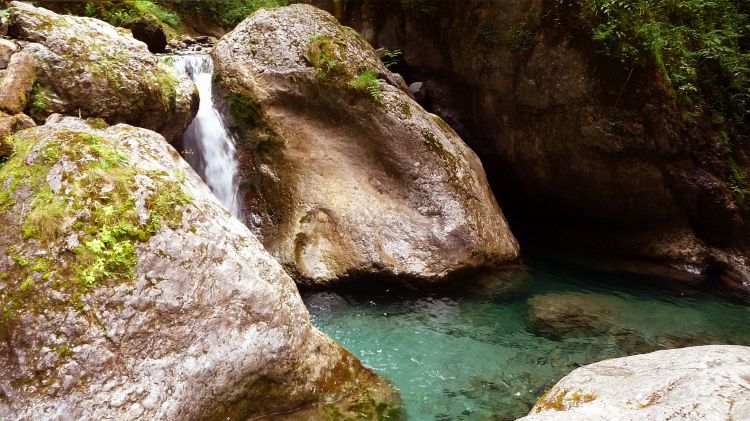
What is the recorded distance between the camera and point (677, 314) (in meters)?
7.84

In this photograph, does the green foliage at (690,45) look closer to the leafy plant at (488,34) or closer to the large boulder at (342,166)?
the leafy plant at (488,34)

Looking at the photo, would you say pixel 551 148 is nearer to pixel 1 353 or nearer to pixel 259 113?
pixel 259 113

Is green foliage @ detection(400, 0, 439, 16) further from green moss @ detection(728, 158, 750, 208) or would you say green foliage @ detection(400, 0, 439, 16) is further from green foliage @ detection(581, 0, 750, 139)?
green moss @ detection(728, 158, 750, 208)

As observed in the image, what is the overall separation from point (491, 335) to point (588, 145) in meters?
5.33

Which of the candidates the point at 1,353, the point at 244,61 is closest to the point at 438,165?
the point at 244,61

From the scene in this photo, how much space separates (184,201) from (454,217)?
504cm

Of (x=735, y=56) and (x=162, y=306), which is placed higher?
(x=735, y=56)

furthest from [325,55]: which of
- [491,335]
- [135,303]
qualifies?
[135,303]

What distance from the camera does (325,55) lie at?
342 inches

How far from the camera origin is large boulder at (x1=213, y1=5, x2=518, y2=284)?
7.67 m

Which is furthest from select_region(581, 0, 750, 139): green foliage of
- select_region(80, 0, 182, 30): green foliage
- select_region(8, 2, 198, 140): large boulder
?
select_region(80, 0, 182, 30): green foliage

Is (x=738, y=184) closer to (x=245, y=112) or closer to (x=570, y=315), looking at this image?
(x=570, y=315)

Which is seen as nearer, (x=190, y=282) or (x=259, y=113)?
(x=190, y=282)

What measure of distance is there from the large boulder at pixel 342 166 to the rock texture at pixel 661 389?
3.94 m
